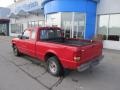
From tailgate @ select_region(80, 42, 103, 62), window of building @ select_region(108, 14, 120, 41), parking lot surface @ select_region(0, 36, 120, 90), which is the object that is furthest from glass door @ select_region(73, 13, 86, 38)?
tailgate @ select_region(80, 42, 103, 62)

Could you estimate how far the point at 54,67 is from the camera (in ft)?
21.0

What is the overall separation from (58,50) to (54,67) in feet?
2.93

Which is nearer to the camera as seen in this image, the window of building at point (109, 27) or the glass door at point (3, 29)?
the window of building at point (109, 27)

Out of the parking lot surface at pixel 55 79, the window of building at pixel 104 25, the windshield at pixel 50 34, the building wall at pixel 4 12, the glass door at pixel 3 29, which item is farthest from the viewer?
the glass door at pixel 3 29

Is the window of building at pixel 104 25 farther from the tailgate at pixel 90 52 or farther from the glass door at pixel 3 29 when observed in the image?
the glass door at pixel 3 29

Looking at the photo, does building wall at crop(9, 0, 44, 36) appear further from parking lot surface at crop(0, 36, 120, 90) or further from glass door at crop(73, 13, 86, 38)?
parking lot surface at crop(0, 36, 120, 90)

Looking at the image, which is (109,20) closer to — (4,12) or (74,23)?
(74,23)

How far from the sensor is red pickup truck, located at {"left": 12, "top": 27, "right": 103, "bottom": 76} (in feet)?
17.7

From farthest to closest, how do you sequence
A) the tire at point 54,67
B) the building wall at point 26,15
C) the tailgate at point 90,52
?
the building wall at point 26,15, the tire at point 54,67, the tailgate at point 90,52

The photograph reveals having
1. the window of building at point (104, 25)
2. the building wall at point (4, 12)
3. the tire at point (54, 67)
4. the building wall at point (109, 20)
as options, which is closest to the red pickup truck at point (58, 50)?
the tire at point (54, 67)

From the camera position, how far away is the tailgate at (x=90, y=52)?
5502 mm

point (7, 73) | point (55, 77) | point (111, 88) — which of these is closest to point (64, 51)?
point (55, 77)

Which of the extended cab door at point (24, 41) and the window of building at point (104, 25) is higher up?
the window of building at point (104, 25)

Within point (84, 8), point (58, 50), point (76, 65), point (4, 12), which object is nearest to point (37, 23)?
point (84, 8)
